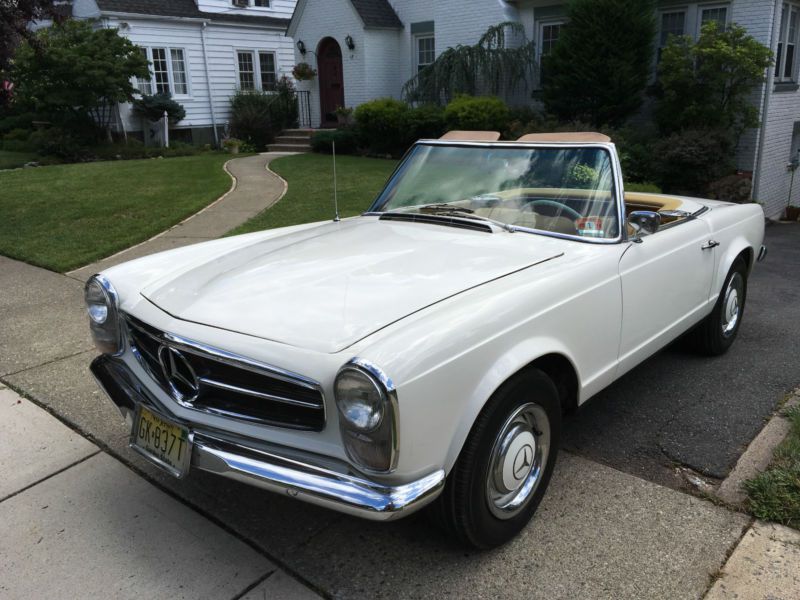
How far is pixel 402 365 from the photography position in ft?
6.97

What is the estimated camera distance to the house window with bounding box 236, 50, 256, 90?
21.4 metres

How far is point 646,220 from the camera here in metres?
3.39

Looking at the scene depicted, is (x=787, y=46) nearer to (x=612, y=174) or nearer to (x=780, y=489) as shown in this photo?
(x=612, y=174)

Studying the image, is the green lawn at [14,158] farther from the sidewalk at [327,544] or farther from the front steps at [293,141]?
the sidewalk at [327,544]

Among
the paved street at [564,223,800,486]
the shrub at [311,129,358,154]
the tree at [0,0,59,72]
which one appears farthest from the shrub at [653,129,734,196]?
the tree at [0,0,59,72]

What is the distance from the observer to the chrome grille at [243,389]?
228cm

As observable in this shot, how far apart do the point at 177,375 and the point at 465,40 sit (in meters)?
15.0

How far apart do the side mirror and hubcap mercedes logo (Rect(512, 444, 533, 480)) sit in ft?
4.50

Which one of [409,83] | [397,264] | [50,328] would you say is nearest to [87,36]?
[409,83]

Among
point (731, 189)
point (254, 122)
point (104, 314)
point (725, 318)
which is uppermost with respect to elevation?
point (254, 122)

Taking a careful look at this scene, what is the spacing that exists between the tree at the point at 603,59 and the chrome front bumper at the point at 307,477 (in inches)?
460

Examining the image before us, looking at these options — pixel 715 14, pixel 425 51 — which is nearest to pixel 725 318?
pixel 715 14

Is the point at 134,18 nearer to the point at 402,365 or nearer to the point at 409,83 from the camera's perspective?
the point at 409,83

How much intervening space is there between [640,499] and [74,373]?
3465 mm
